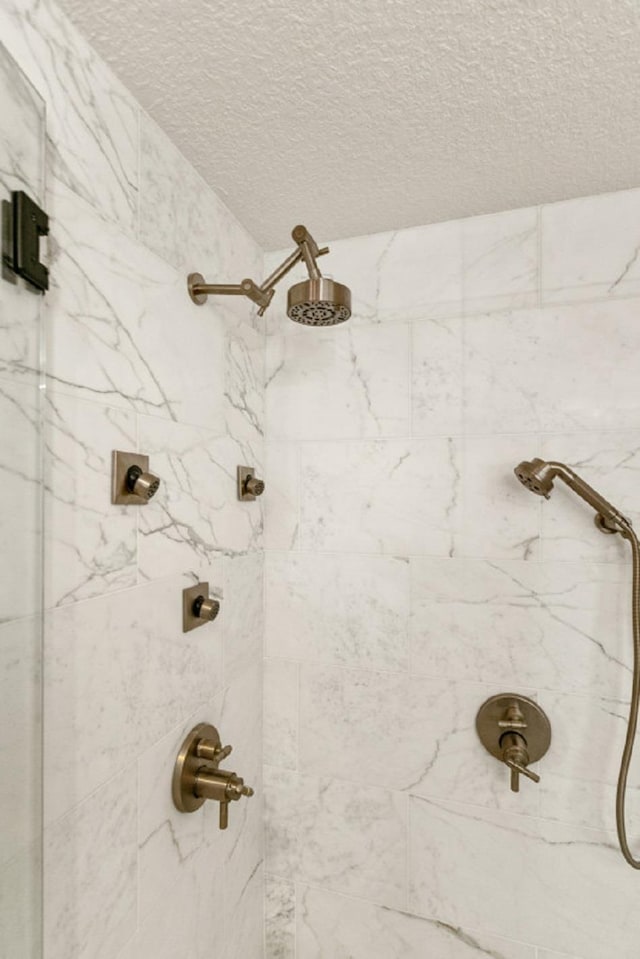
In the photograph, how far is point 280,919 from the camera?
4.31 feet

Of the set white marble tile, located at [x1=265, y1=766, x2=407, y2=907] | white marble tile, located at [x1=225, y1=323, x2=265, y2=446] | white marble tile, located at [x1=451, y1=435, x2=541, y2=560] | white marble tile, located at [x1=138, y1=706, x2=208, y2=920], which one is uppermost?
white marble tile, located at [x1=225, y1=323, x2=265, y2=446]

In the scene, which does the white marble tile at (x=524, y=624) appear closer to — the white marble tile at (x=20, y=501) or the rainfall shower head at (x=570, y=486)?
the rainfall shower head at (x=570, y=486)

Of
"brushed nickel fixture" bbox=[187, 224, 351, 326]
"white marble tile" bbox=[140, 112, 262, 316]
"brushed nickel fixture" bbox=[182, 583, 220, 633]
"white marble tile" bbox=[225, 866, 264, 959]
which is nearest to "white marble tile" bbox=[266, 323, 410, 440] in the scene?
"white marble tile" bbox=[140, 112, 262, 316]

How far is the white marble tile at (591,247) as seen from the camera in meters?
1.11

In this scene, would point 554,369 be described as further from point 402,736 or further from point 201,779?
point 201,779

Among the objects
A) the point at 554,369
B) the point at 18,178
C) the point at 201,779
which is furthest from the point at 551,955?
the point at 18,178

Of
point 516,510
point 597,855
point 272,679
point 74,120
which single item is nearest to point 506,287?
point 516,510

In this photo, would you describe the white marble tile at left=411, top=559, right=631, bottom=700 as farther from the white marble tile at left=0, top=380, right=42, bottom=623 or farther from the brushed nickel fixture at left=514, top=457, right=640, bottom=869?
the white marble tile at left=0, top=380, right=42, bottom=623

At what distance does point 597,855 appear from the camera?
3.55 ft

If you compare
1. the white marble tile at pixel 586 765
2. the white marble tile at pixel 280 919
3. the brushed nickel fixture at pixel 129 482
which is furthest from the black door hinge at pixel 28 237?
the white marble tile at pixel 280 919

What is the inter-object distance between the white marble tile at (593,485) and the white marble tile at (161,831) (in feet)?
2.96

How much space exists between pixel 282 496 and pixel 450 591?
19.8 inches

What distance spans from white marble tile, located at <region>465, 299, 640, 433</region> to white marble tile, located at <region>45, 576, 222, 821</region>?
0.82 meters

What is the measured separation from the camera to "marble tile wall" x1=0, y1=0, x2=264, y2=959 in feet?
2.22
